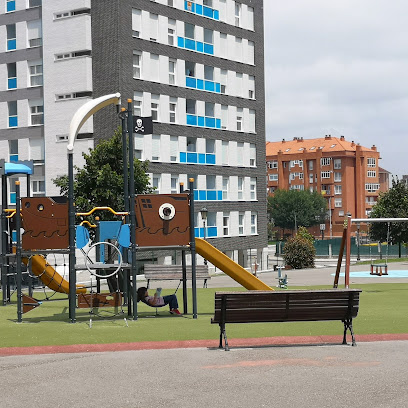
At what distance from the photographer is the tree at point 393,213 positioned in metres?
74.9

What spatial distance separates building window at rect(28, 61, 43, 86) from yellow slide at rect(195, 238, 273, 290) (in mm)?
41537

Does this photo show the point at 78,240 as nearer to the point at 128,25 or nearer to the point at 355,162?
the point at 128,25

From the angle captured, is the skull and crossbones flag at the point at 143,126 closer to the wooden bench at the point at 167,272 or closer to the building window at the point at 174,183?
the wooden bench at the point at 167,272

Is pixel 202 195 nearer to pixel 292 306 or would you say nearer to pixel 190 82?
pixel 190 82

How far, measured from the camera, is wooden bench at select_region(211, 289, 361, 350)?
1359 centimetres

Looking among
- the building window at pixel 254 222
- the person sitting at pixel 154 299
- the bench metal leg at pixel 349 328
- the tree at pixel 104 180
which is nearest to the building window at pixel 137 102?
the tree at pixel 104 180

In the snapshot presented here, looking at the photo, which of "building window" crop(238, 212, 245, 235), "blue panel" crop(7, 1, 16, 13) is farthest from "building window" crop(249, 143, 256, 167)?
"blue panel" crop(7, 1, 16, 13)

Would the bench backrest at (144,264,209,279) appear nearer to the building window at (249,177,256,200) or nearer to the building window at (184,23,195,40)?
the building window at (184,23,195,40)

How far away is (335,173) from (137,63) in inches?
3716

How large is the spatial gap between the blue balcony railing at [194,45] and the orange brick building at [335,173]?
3298 inches

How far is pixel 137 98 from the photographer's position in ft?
187

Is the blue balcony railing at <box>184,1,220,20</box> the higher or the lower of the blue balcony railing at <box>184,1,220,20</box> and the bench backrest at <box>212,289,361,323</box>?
the higher

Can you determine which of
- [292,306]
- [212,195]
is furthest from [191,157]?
[292,306]

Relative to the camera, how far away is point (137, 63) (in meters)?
57.4
